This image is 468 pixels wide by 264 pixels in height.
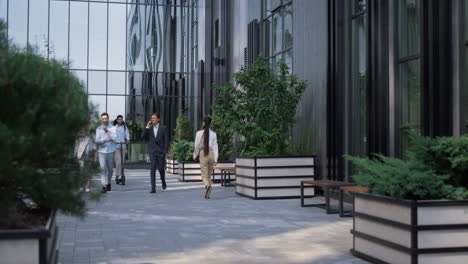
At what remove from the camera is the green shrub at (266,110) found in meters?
13.4

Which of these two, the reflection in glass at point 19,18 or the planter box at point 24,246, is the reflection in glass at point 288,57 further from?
the reflection in glass at point 19,18

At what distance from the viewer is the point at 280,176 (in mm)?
12562

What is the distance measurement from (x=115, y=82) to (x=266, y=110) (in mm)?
19976

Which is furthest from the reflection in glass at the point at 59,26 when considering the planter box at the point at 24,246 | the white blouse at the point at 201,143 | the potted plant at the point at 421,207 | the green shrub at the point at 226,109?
the planter box at the point at 24,246

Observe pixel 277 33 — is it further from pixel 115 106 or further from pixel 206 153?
pixel 115 106

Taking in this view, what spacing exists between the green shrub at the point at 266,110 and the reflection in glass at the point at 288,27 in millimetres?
2741

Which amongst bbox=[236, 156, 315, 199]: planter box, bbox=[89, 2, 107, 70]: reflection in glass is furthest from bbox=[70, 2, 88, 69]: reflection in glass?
bbox=[236, 156, 315, 199]: planter box

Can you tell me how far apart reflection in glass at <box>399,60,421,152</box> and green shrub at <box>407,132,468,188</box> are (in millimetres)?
4657

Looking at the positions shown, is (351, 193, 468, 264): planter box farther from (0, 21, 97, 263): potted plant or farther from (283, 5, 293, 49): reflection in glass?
(283, 5, 293, 49): reflection in glass

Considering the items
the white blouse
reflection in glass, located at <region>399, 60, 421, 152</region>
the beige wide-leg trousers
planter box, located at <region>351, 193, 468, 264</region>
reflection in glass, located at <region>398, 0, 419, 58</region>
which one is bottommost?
planter box, located at <region>351, 193, 468, 264</region>

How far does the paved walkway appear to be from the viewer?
5910 mm

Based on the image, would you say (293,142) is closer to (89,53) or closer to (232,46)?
(232,46)

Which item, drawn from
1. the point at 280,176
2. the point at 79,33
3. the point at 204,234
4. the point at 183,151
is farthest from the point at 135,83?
the point at 204,234

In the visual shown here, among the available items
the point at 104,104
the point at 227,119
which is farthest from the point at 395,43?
the point at 104,104
